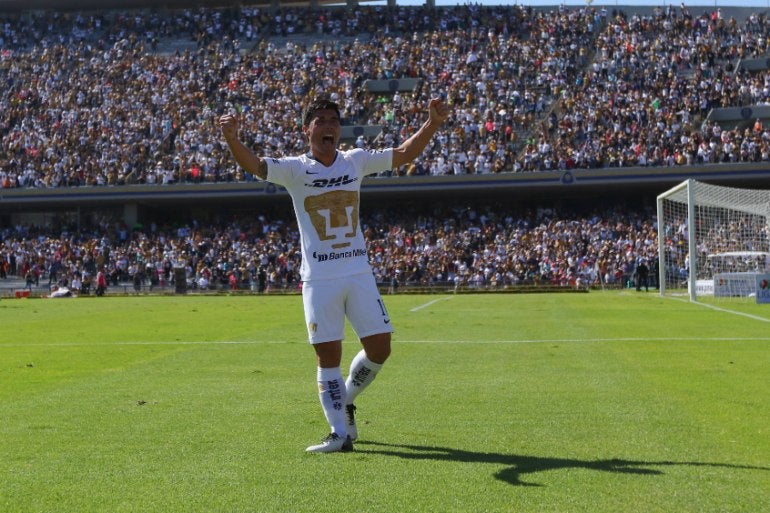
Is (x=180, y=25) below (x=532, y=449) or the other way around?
the other way around

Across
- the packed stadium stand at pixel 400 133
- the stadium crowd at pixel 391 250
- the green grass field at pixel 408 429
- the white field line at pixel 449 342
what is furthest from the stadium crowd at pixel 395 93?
the green grass field at pixel 408 429

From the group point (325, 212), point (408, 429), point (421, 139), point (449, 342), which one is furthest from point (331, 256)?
point (449, 342)

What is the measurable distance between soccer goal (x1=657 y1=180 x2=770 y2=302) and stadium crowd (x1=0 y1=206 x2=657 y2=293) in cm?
851

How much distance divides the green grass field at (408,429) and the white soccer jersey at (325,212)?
126 cm

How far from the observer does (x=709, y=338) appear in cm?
1574

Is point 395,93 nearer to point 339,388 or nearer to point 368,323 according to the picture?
point 368,323

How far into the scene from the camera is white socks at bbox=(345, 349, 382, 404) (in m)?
7.20

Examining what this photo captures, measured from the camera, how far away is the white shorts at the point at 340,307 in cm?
693

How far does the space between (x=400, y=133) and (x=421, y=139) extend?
47412 mm

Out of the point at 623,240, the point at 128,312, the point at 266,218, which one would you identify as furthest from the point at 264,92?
the point at 128,312

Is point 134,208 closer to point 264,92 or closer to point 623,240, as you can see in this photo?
point 264,92

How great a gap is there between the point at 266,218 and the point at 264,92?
7726mm

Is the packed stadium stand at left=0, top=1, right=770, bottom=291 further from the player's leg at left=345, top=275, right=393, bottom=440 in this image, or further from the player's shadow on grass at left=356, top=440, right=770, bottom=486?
the player's shadow on grass at left=356, top=440, right=770, bottom=486

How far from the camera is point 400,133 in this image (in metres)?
54.4
